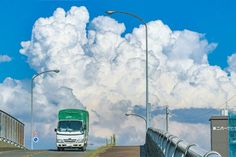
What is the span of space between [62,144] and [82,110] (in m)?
2.96

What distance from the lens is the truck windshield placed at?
A: 4569 centimetres

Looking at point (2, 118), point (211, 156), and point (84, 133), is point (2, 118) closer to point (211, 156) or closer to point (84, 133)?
point (84, 133)

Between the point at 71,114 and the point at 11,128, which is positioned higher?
the point at 71,114

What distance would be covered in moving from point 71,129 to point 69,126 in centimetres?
33

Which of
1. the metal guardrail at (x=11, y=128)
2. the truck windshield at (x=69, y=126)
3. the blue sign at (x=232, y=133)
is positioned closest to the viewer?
the blue sign at (x=232, y=133)

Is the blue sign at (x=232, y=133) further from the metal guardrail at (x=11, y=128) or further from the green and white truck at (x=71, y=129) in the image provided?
the metal guardrail at (x=11, y=128)

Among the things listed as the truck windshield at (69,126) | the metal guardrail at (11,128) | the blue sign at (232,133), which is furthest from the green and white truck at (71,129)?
the blue sign at (232,133)

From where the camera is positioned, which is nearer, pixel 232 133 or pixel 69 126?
pixel 232 133

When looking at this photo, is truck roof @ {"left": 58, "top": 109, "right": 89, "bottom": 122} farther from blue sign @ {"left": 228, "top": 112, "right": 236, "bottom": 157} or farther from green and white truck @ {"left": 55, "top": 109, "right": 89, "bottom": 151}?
blue sign @ {"left": 228, "top": 112, "right": 236, "bottom": 157}

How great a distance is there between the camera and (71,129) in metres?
46.2

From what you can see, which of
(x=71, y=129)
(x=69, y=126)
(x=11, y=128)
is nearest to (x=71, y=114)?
(x=69, y=126)

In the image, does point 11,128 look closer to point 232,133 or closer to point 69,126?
point 69,126

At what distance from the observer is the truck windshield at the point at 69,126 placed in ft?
150

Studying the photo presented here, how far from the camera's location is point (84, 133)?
153 feet
